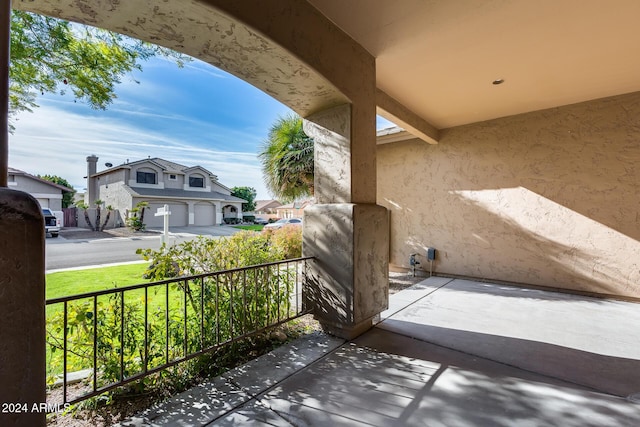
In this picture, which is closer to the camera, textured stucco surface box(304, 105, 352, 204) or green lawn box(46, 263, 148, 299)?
textured stucco surface box(304, 105, 352, 204)

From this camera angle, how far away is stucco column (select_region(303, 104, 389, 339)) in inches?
112

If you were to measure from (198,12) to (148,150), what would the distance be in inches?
791

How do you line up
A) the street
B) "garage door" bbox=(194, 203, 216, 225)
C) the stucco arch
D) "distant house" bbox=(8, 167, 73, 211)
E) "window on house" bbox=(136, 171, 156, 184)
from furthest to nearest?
1. "garage door" bbox=(194, 203, 216, 225)
2. "window on house" bbox=(136, 171, 156, 184)
3. "distant house" bbox=(8, 167, 73, 211)
4. the street
5. the stucco arch

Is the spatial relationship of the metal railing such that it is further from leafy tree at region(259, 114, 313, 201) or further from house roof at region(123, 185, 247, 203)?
house roof at region(123, 185, 247, 203)

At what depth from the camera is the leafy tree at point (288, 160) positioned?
6.09m

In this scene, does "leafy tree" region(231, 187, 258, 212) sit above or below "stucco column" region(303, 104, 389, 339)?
above

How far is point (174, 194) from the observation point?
18.4 meters

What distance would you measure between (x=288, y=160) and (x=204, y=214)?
1533cm

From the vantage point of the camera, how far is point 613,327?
10.6 feet

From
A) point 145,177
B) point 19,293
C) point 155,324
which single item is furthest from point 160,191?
point 19,293

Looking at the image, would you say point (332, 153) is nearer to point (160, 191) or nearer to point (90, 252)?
point (90, 252)

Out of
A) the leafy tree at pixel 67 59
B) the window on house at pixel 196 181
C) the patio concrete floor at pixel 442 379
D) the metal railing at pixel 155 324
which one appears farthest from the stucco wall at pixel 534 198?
the window on house at pixel 196 181

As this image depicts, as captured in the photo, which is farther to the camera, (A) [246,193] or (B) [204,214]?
(A) [246,193]

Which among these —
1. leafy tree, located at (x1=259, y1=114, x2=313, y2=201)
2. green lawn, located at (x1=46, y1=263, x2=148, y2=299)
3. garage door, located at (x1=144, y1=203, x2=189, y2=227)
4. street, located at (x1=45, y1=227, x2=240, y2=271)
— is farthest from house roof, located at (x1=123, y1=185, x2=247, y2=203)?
leafy tree, located at (x1=259, y1=114, x2=313, y2=201)
